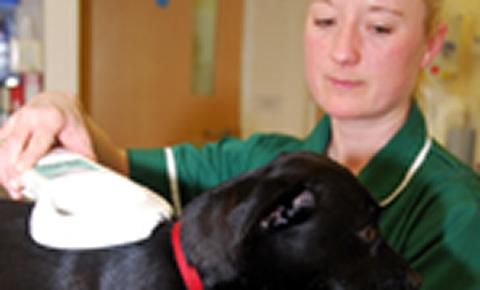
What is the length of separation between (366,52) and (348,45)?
0.13ft

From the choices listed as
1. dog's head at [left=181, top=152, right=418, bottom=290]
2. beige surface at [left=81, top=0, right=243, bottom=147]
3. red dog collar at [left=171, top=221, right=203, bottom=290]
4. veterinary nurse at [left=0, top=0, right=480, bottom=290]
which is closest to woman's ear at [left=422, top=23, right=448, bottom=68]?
veterinary nurse at [left=0, top=0, right=480, bottom=290]

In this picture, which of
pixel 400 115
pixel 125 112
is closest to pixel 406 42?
pixel 400 115

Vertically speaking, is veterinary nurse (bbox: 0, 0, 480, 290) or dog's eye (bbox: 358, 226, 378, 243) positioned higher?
veterinary nurse (bbox: 0, 0, 480, 290)

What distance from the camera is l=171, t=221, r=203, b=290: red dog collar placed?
0.78 metres

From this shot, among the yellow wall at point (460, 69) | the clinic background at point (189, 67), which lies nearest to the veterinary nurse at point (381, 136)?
the clinic background at point (189, 67)

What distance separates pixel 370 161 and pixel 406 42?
23cm

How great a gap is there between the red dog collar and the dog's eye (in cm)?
26

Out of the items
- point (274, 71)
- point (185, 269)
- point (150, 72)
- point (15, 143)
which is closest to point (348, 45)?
point (185, 269)

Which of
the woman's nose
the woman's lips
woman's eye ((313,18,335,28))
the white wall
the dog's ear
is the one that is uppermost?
woman's eye ((313,18,335,28))

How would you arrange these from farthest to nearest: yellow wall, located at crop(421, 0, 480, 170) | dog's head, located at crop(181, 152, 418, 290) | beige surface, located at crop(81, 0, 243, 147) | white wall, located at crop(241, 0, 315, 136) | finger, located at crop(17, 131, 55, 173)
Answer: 1. white wall, located at crop(241, 0, 315, 136)
2. beige surface, located at crop(81, 0, 243, 147)
3. yellow wall, located at crop(421, 0, 480, 170)
4. finger, located at crop(17, 131, 55, 173)
5. dog's head, located at crop(181, 152, 418, 290)

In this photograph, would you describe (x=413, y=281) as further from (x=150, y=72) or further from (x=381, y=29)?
(x=150, y=72)

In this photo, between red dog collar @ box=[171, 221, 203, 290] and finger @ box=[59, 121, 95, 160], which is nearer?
red dog collar @ box=[171, 221, 203, 290]

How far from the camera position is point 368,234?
83 centimetres

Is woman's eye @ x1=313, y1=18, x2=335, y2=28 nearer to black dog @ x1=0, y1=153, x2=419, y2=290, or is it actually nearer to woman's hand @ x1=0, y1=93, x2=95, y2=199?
black dog @ x1=0, y1=153, x2=419, y2=290
